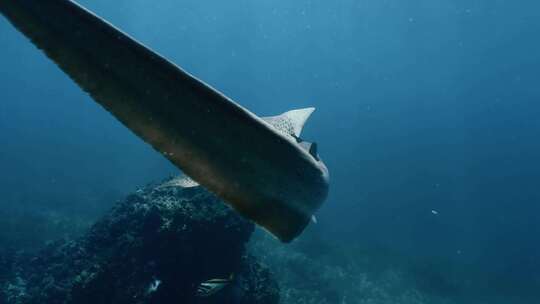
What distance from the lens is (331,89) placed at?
16562cm

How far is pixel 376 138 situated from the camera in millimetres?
91875

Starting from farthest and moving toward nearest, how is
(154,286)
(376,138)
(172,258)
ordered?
(376,138), (172,258), (154,286)

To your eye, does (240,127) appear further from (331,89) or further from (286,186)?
(331,89)

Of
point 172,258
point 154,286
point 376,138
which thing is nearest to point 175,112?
point 154,286

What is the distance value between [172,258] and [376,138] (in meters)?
88.0

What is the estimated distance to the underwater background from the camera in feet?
96.0

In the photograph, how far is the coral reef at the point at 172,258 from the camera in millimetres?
8953

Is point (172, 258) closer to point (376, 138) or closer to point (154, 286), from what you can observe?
point (154, 286)

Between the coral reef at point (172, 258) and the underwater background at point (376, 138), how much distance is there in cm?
532

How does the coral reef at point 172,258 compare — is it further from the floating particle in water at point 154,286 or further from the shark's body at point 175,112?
the shark's body at point 175,112

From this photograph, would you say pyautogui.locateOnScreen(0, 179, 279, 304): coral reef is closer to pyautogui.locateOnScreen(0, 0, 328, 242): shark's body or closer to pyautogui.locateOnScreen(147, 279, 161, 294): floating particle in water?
pyautogui.locateOnScreen(147, 279, 161, 294): floating particle in water

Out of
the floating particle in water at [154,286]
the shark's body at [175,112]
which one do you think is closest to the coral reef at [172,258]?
the floating particle in water at [154,286]

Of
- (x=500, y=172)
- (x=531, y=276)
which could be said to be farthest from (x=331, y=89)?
(x=531, y=276)

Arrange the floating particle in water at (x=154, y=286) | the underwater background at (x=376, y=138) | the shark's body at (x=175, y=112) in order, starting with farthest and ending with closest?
1. the underwater background at (x=376, y=138)
2. the floating particle in water at (x=154, y=286)
3. the shark's body at (x=175, y=112)
